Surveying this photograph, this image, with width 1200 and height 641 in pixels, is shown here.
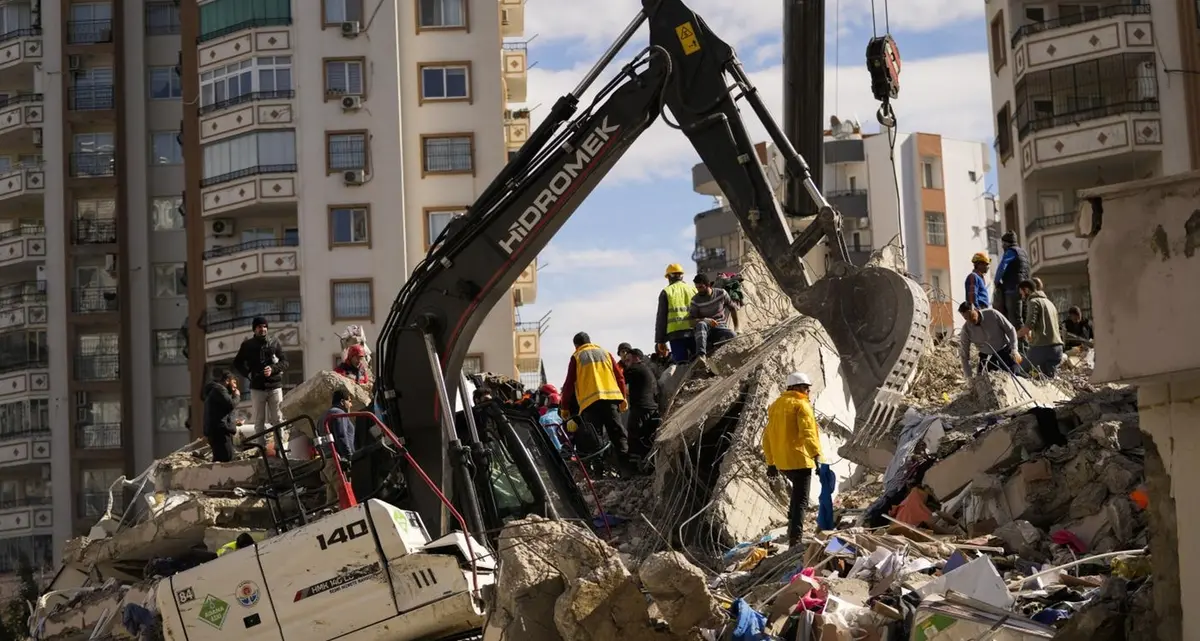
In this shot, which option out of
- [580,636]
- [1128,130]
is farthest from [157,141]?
[580,636]

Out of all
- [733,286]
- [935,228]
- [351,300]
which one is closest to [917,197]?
[935,228]

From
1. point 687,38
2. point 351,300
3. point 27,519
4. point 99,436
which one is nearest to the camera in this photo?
point 687,38

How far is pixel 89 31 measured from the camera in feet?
190

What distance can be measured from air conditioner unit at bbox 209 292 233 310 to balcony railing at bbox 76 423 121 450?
8.41 m

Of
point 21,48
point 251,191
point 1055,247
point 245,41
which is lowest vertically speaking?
point 1055,247

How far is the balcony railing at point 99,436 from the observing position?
5734 centimetres

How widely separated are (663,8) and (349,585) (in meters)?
5.32

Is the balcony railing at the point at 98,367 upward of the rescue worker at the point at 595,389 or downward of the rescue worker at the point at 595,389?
upward

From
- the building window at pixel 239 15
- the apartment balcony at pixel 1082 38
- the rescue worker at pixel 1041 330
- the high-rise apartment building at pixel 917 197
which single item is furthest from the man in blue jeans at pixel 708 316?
the high-rise apartment building at pixel 917 197

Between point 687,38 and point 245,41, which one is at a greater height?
point 245,41

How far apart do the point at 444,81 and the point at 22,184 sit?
16.4 meters

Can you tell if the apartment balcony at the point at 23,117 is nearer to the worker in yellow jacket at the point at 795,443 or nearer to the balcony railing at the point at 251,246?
the balcony railing at the point at 251,246

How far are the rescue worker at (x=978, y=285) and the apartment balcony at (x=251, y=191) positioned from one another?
31063 millimetres

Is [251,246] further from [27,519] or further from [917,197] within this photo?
[917,197]
